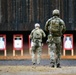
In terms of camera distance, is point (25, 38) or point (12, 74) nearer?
point (12, 74)

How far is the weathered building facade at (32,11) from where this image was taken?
97.7ft

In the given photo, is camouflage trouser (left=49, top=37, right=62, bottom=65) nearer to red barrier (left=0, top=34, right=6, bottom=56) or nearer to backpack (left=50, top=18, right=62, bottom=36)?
backpack (left=50, top=18, right=62, bottom=36)

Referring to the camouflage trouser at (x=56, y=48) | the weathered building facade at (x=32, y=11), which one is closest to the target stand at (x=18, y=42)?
the weathered building facade at (x=32, y=11)

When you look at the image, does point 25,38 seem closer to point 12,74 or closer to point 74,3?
point 74,3

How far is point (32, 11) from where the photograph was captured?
30016 mm

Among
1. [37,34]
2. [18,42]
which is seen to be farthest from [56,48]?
[18,42]

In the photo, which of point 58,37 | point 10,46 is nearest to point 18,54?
point 10,46

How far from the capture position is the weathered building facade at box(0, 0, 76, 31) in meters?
29.8

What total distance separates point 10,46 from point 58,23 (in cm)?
1663

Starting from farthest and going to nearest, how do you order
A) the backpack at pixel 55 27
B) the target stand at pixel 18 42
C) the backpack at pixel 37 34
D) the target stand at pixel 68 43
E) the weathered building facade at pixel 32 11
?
the target stand at pixel 18 42 < the target stand at pixel 68 43 < the weathered building facade at pixel 32 11 < the backpack at pixel 37 34 < the backpack at pixel 55 27

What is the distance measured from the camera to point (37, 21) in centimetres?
2977

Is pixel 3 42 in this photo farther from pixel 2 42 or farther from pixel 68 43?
pixel 68 43

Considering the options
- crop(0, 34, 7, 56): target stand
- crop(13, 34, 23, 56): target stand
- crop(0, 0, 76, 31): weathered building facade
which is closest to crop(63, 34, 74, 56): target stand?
crop(0, 0, 76, 31): weathered building facade

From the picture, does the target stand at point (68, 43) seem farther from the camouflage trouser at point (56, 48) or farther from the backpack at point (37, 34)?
the camouflage trouser at point (56, 48)
